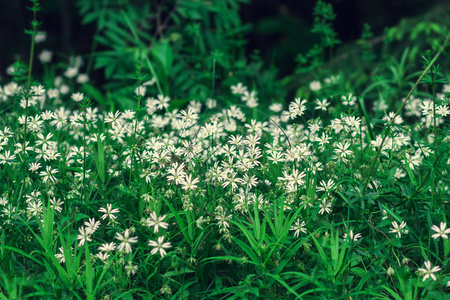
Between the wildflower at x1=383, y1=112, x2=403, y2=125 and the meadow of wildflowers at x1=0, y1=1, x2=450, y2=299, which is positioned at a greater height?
the wildflower at x1=383, y1=112, x2=403, y2=125

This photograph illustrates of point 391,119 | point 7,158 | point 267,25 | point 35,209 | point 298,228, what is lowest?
point 298,228

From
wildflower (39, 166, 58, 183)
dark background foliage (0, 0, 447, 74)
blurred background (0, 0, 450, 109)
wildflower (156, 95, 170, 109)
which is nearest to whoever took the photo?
wildflower (39, 166, 58, 183)

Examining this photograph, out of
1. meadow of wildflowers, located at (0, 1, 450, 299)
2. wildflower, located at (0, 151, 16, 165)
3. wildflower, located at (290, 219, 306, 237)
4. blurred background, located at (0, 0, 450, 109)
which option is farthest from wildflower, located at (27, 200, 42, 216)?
blurred background, located at (0, 0, 450, 109)

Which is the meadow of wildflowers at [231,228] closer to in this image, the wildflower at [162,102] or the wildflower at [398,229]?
the wildflower at [398,229]

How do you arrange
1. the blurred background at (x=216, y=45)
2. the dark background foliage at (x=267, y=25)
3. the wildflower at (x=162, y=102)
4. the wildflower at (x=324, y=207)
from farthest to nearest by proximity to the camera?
the dark background foliage at (x=267, y=25), the blurred background at (x=216, y=45), the wildflower at (x=162, y=102), the wildflower at (x=324, y=207)

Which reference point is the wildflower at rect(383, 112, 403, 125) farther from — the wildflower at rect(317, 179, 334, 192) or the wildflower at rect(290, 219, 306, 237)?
the wildflower at rect(290, 219, 306, 237)

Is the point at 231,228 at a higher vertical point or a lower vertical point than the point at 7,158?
lower

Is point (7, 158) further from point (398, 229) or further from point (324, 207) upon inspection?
point (398, 229)

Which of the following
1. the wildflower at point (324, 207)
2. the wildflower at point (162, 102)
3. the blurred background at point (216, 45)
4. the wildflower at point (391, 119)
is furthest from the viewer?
the blurred background at point (216, 45)

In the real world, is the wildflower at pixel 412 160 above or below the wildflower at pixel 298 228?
above

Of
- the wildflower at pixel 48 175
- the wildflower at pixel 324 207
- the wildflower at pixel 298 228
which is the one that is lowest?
the wildflower at pixel 298 228

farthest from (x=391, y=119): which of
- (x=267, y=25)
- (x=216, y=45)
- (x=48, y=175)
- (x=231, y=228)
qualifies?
(x=267, y=25)

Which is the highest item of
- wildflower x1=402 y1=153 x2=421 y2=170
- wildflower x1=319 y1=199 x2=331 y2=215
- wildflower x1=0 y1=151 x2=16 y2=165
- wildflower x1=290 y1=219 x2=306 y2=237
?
wildflower x1=0 y1=151 x2=16 y2=165

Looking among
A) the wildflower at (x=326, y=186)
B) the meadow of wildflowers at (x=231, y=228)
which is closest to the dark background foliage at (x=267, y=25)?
the meadow of wildflowers at (x=231, y=228)
